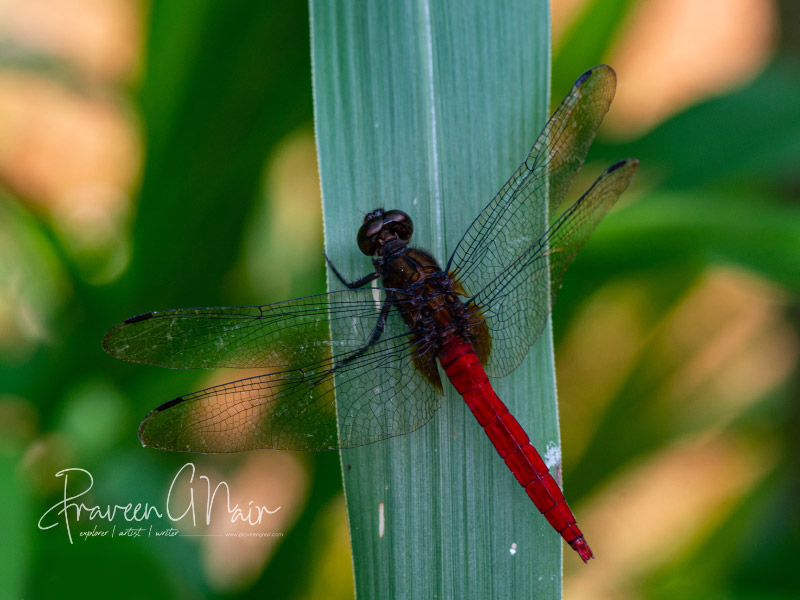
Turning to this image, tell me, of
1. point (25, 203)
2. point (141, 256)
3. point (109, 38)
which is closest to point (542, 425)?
point (141, 256)

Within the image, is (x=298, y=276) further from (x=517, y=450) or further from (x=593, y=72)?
(x=593, y=72)

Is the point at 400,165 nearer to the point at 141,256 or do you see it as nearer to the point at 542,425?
the point at 542,425

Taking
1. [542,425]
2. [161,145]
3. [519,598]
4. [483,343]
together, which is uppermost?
[161,145]

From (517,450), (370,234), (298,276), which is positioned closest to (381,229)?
(370,234)

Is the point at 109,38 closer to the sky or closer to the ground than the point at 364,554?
closer to the sky

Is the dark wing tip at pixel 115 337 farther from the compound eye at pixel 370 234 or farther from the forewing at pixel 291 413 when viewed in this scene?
the compound eye at pixel 370 234

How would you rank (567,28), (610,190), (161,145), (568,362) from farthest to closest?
1. (568,362)
2. (567,28)
3. (161,145)
4. (610,190)

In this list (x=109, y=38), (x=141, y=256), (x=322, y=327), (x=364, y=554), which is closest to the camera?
(x=364, y=554)

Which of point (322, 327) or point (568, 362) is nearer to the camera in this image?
point (322, 327)
